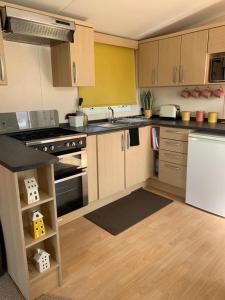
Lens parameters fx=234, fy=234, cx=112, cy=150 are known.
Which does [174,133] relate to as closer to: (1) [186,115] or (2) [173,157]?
(2) [173,157]

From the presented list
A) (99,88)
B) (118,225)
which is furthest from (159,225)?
(99,88)

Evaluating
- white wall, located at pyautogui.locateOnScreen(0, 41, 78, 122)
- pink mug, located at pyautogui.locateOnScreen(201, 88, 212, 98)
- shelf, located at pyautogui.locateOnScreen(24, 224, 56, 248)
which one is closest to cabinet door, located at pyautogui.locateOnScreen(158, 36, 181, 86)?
pink mug, located at pyautogui.locateOnScreen(201, 88, 212, 98)

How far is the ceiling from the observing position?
7.67ft

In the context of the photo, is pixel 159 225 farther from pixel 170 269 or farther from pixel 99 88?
pixel 99 88

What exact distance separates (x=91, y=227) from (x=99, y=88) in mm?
1787

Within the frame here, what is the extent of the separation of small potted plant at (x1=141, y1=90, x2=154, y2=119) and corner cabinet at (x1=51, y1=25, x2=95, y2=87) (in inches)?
49.7

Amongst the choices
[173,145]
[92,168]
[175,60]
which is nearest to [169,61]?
[175,60]

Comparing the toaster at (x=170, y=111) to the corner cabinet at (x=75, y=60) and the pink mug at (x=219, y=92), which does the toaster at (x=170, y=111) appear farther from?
the corner cabinet at (x=75, y=60)

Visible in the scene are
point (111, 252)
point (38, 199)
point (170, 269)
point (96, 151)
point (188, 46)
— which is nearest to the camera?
point (38, 199)

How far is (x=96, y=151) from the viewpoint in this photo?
253 centimetres

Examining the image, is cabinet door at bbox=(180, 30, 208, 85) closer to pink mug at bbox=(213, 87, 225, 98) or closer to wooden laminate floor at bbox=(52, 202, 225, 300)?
pink mug at bbox=(213, 87, 225, 98)

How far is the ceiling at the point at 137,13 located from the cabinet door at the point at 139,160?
4.32ft

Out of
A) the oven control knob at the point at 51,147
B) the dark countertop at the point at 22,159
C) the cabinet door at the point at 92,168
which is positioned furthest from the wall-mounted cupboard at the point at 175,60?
the dark countertop at the point at 22,159

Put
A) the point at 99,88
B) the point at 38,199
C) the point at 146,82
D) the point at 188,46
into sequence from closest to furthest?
the point at 38,199 → the point at 188,46 → the point at 99,88 → the point at 146,82
